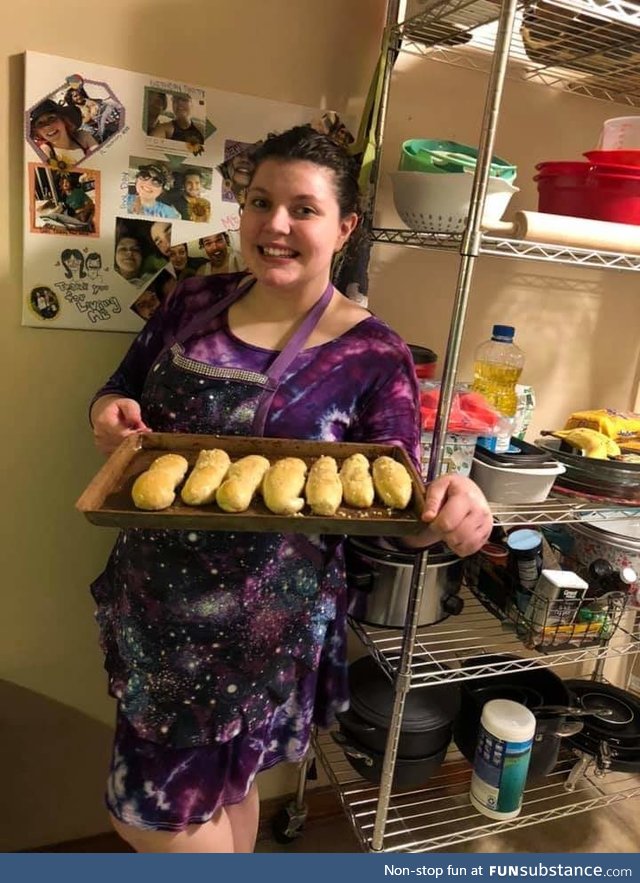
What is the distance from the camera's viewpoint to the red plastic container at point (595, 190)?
1.19 meters

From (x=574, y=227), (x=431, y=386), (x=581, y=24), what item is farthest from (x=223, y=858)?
(x=581, y=24)

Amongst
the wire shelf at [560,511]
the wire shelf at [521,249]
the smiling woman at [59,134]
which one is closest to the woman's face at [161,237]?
the smiling woman at [59,134]

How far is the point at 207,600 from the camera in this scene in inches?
39.7

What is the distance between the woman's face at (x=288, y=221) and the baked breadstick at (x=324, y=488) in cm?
28

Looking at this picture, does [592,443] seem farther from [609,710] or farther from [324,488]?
[324,488]

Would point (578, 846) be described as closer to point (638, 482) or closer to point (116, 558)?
point (638, 482)

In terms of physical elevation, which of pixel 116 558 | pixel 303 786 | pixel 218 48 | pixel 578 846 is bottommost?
pixel 578 846

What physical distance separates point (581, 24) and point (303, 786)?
1.67m

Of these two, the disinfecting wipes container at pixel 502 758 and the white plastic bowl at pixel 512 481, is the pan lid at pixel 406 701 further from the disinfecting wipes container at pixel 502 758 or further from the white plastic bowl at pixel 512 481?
the white plastic bowl at pixel 512 481

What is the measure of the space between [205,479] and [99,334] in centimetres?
51

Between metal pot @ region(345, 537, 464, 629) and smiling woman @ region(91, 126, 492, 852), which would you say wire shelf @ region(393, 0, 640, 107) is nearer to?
smiling woman @ region(91, 126, 492, 852)

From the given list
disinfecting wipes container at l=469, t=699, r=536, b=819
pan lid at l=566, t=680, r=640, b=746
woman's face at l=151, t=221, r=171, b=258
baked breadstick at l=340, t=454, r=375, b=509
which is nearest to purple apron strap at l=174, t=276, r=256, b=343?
woman's face at l=151, t=221, r=171, b=258

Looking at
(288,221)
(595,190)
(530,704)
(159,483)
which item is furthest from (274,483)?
(530,704)

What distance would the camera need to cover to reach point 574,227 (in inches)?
44.3
